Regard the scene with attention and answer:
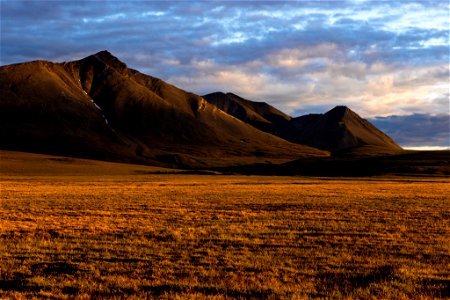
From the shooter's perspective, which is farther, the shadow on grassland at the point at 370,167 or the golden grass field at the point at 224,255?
the shadow on grassland at the point at 370,167

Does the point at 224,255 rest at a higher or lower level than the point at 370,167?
lower

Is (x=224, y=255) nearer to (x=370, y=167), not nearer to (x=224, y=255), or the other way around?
(x=224, y=255)

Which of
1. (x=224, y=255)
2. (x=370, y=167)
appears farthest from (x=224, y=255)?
(x=370, y=167)

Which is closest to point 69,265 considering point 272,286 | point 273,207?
point 272,286

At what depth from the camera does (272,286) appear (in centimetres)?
1284

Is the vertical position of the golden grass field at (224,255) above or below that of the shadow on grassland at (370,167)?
below

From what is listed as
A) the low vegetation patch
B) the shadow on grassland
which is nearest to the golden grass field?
the low vegetation patch

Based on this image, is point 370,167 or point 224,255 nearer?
point 224,255

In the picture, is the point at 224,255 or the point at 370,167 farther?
the point at 370,167

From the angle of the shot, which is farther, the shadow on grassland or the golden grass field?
the shadow on grassland

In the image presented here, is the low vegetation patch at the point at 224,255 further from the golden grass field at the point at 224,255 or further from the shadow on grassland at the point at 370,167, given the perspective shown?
the shadow on grassland at the point at 370,167

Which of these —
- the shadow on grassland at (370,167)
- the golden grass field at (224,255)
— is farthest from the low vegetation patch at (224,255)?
the shadow on grassland at (370,167)

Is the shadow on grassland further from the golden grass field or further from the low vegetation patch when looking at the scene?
the low vegetation patch

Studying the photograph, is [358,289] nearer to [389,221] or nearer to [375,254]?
[375,254]
